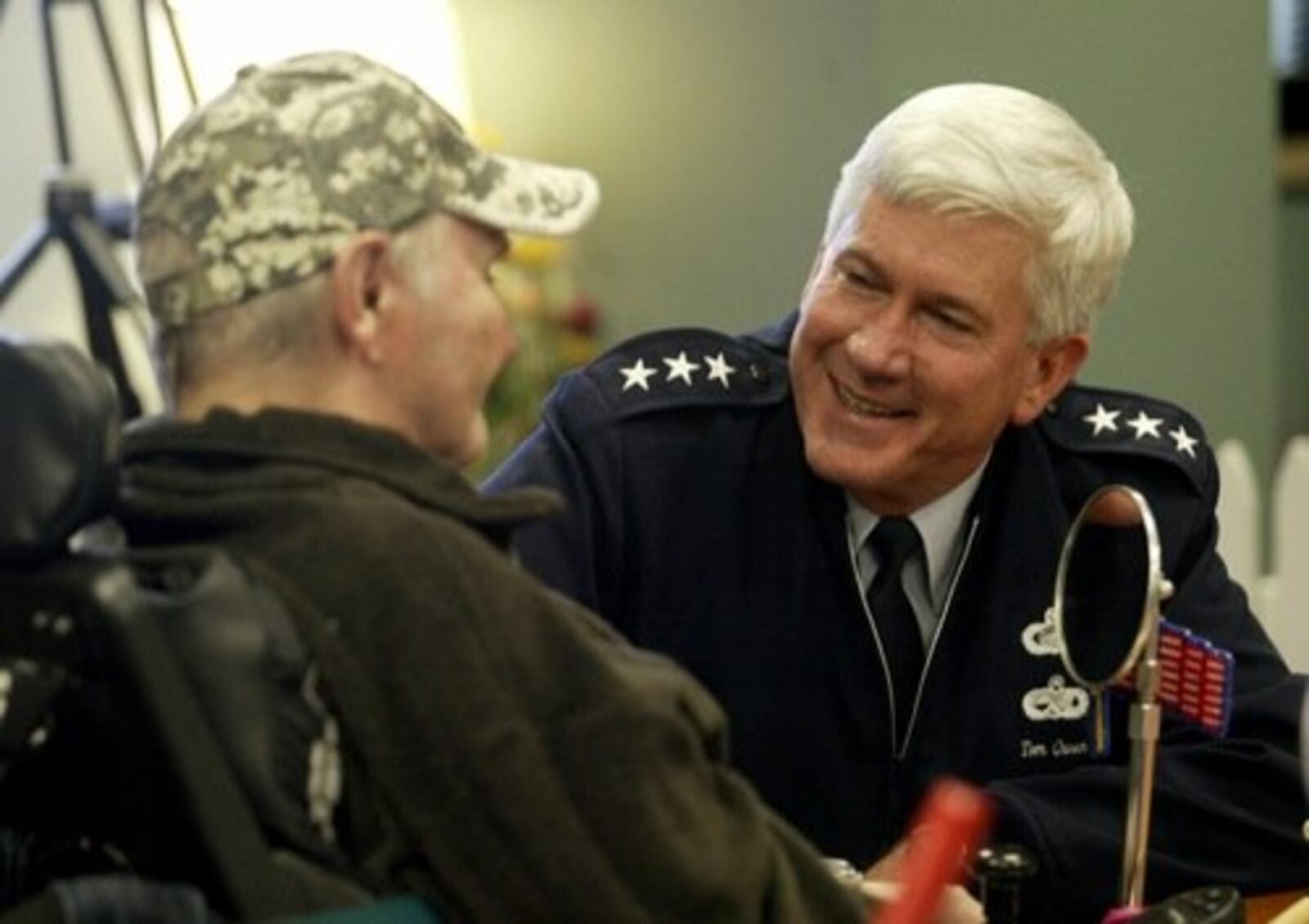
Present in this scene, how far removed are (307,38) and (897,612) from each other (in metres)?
1.46

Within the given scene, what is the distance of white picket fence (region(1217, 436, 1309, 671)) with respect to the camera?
11.0 ft

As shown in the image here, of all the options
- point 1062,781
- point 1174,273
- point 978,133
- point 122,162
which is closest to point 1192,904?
point 1062,781

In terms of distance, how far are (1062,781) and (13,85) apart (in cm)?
255

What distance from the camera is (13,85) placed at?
4129mm

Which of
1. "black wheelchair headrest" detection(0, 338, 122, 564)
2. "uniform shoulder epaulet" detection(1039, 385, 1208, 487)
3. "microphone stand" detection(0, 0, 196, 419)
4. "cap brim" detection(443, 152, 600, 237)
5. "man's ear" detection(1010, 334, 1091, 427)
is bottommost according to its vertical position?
"uniform shoulder epaulet" detection(1039, 385, 1208, 487)

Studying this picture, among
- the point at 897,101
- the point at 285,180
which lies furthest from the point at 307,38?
the point at 285,180

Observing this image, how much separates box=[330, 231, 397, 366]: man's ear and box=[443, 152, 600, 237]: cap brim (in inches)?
2.4

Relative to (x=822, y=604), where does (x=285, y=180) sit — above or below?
above

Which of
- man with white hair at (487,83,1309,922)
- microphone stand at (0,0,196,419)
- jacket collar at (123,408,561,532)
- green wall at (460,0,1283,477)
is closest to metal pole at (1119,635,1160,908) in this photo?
man with white hair at (487,83,1309,922)

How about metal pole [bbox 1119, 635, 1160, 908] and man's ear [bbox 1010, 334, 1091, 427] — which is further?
man's ear [bbox 1010, 334, 1091, 427]

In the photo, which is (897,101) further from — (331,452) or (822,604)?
(331,452)

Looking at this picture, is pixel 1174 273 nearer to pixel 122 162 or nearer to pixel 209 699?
pixel 122 162

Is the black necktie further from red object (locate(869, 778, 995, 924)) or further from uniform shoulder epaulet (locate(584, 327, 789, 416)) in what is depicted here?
red object (locate(869, 778, 995, 924))

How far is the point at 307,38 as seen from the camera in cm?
338
